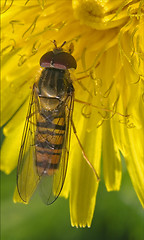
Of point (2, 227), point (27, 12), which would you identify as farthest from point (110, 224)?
point (27, 12)

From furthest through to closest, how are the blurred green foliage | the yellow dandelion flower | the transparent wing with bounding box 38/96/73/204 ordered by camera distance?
the blurred green foliage
the yellow dandelion flower
the transparent wing with bounding box 38/96/73/204

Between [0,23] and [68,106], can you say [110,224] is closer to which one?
[68,106]

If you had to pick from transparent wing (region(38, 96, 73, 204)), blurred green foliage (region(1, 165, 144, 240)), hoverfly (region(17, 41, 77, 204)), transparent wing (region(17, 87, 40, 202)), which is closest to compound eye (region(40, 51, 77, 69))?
hoverfly (region(17, 41, 77, 204))

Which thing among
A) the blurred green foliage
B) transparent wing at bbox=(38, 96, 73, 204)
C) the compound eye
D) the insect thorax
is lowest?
the blurred green foliage

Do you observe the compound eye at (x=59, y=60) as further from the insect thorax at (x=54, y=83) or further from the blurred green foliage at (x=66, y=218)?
the blurred green foliage at (x=66, y=218)

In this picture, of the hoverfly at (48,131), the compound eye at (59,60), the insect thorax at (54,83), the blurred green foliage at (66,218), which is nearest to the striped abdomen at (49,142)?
the hoverfly at (48,131)

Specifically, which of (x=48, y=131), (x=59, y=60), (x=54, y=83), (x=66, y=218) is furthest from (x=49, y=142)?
(x=66, y=218)

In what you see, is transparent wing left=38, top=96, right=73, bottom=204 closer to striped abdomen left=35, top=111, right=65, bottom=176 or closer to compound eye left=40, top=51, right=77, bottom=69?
striped abdomen left=35, top=111, right=65, bottom=176
